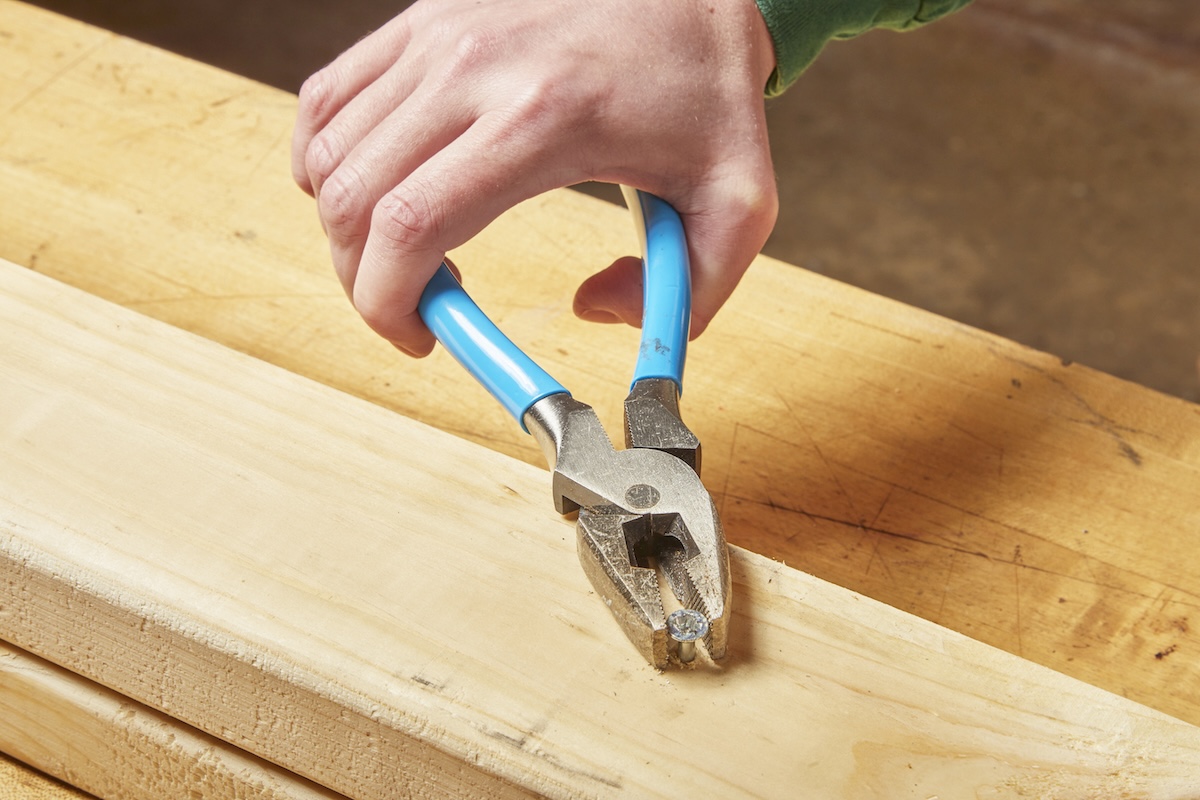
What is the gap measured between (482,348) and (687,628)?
24 centimetres

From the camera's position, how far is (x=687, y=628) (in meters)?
0.58

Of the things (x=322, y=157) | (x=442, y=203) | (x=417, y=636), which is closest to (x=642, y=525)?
(x=417, y=636)

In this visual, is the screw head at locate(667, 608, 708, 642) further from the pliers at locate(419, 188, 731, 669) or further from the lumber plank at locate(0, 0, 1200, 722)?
the lumber plank at locate(0, 0, 1200, 722)

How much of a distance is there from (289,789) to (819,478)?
0.45 metres

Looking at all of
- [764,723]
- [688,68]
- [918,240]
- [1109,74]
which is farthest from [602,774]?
[1109,74]

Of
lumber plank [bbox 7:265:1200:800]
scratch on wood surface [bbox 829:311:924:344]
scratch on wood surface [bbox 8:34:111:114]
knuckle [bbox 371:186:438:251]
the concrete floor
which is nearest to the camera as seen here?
lumber plank [bbox 7:265:1200:800]

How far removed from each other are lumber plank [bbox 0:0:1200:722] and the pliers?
0.16m

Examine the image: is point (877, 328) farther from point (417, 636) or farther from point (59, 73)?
point (59, 73)

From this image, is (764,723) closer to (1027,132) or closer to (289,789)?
(289,789)

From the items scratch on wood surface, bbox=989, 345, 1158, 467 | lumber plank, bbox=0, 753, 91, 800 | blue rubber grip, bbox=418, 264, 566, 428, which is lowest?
lumber plank, bbox=0, 753, 91, 800

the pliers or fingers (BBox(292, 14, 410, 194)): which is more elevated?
fingers (BBox(292, 14, 410, 194))

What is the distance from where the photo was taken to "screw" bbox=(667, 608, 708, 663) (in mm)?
582

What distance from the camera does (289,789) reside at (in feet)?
2.30

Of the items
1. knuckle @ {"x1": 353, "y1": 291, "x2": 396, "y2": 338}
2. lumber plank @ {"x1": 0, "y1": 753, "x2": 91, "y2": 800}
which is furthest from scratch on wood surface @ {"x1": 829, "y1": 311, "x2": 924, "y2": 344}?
lumber plank @ {"x1": 0, "y1": 753, "x2": 91, "y2": 800}
